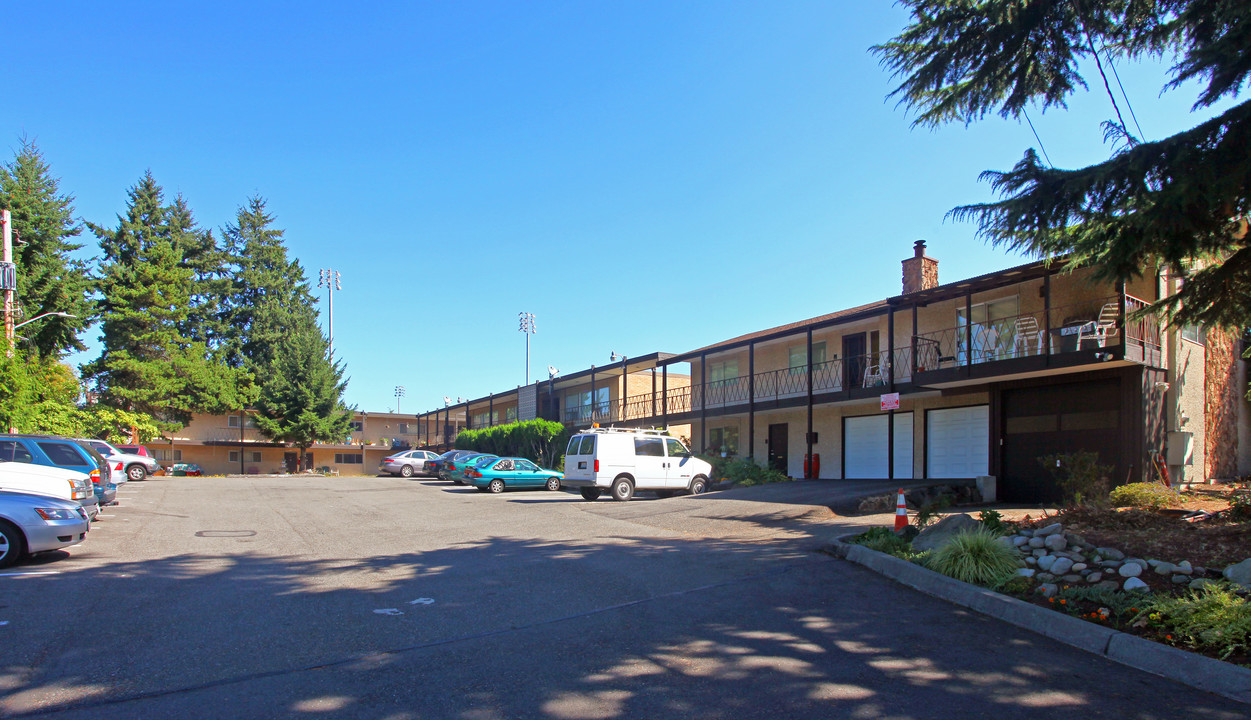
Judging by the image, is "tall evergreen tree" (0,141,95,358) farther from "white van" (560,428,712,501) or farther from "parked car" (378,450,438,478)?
"white van" (560,428,712,501)

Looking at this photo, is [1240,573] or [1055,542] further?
[1055,542]

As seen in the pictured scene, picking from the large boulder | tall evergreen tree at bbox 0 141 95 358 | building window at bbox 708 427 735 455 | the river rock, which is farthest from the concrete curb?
tall evergreen tree at bbox 0 141 95 358

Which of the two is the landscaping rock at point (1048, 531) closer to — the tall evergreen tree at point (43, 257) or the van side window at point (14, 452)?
the van side window at point (14, 452)

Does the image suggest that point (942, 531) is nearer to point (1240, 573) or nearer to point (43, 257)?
point (1240, 573)

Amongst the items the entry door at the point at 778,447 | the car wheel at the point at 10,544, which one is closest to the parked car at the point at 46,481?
the car wheel at the point at 10,544

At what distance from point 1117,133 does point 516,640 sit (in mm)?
8278

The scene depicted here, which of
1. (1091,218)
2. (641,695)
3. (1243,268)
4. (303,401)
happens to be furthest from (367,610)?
(303,401)

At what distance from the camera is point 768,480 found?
2264 centimetres

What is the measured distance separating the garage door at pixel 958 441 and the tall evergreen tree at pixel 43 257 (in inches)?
1629

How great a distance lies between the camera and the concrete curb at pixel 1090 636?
4941mm

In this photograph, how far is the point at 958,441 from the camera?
2050cm

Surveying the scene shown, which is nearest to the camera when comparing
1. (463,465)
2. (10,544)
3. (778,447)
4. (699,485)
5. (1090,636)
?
(1090,636)

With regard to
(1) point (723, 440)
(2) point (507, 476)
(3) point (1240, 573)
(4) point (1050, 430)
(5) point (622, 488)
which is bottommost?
(2) point (507, 476)

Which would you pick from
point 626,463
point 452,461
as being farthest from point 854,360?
point 452,461
